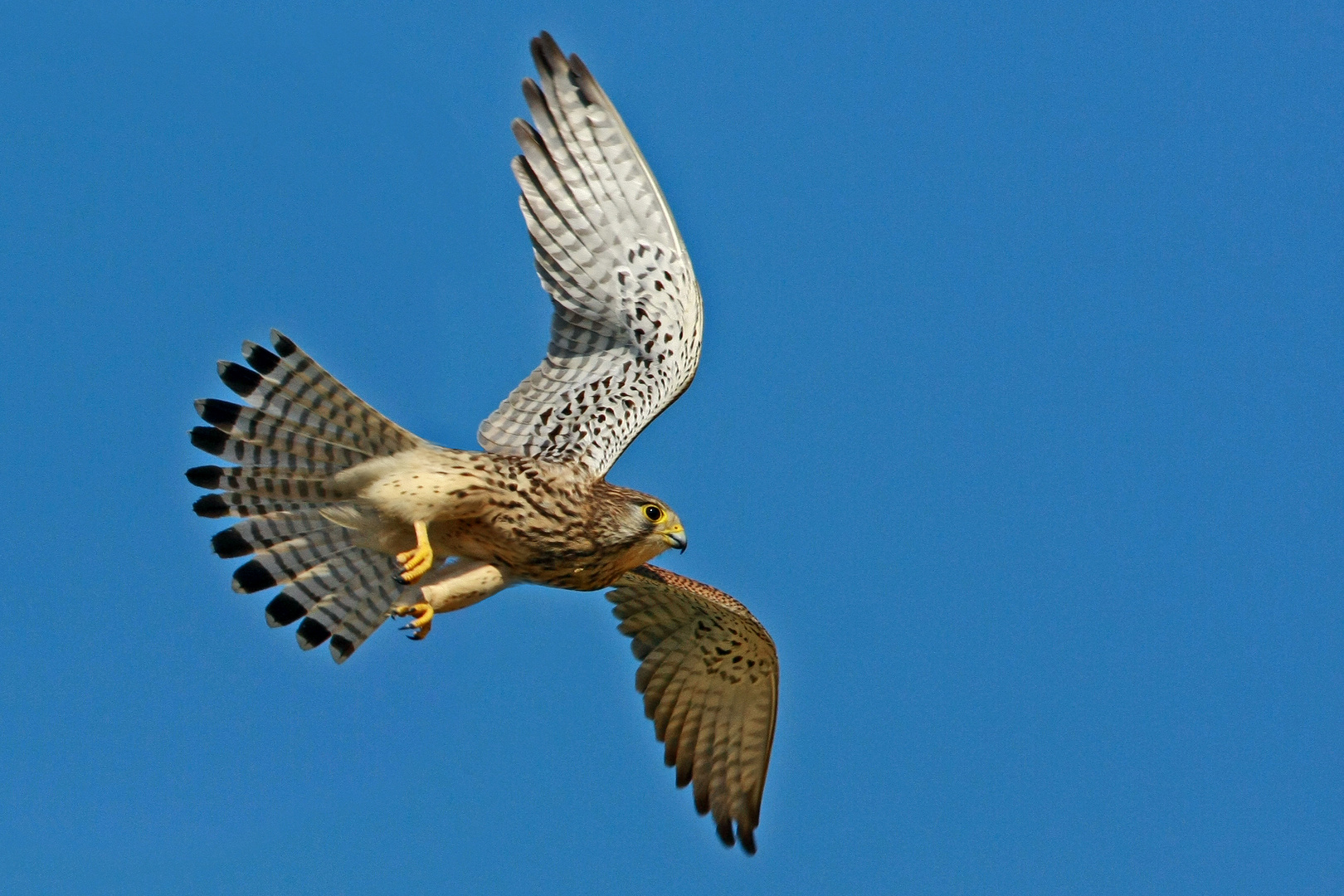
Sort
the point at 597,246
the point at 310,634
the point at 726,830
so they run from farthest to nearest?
1. the point at 726,830
2. the point at 597,246
3. the point at 310,634

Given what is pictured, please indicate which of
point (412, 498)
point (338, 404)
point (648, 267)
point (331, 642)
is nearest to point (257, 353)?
point (338, 404)

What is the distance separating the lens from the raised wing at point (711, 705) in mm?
11156

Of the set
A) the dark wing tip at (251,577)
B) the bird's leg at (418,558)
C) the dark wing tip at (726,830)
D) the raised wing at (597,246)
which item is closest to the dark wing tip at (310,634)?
the dark wing tip at (251,577)

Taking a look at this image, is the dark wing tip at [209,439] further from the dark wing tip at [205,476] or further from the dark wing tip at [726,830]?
the dark wing tip at [726,830]

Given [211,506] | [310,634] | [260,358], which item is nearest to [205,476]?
[211,506]

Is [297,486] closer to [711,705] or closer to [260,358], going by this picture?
[260,358]

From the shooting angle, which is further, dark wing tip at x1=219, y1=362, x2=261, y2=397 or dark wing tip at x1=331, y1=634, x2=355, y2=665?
dark wing tip at x1=331, y1=634, x2=355, y2=665

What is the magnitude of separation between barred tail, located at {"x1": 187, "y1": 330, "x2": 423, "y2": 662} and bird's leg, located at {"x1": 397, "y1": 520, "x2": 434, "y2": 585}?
12 centimetres

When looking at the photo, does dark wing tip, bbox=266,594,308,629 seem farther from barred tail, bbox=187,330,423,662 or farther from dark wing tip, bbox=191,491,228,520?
dark wing tip, bbox=191,491,228,520

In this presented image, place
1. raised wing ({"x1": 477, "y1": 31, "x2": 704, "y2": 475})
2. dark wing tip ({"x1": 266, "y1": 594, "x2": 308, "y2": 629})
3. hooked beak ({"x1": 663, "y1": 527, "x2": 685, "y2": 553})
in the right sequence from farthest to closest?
1. raised wing ({"x1": 477, "y1": 31, "x2": 704, "y2": 475})
2. dark wing tip ({"x1": 266, "y1": 594, "x2": 308, "y2": 629})
3. hooked beak ({"x1": 663, "y1": 527, "x2": 685, "y2": 553})

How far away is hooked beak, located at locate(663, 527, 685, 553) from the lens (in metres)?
9.32

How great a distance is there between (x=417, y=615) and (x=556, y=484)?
969 millimetres

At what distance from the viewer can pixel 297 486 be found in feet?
30.6

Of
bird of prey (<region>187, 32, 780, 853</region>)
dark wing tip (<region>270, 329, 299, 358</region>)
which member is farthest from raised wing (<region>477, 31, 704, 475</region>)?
dark wing tip (<region>270, 329, 299, 358</region>)
